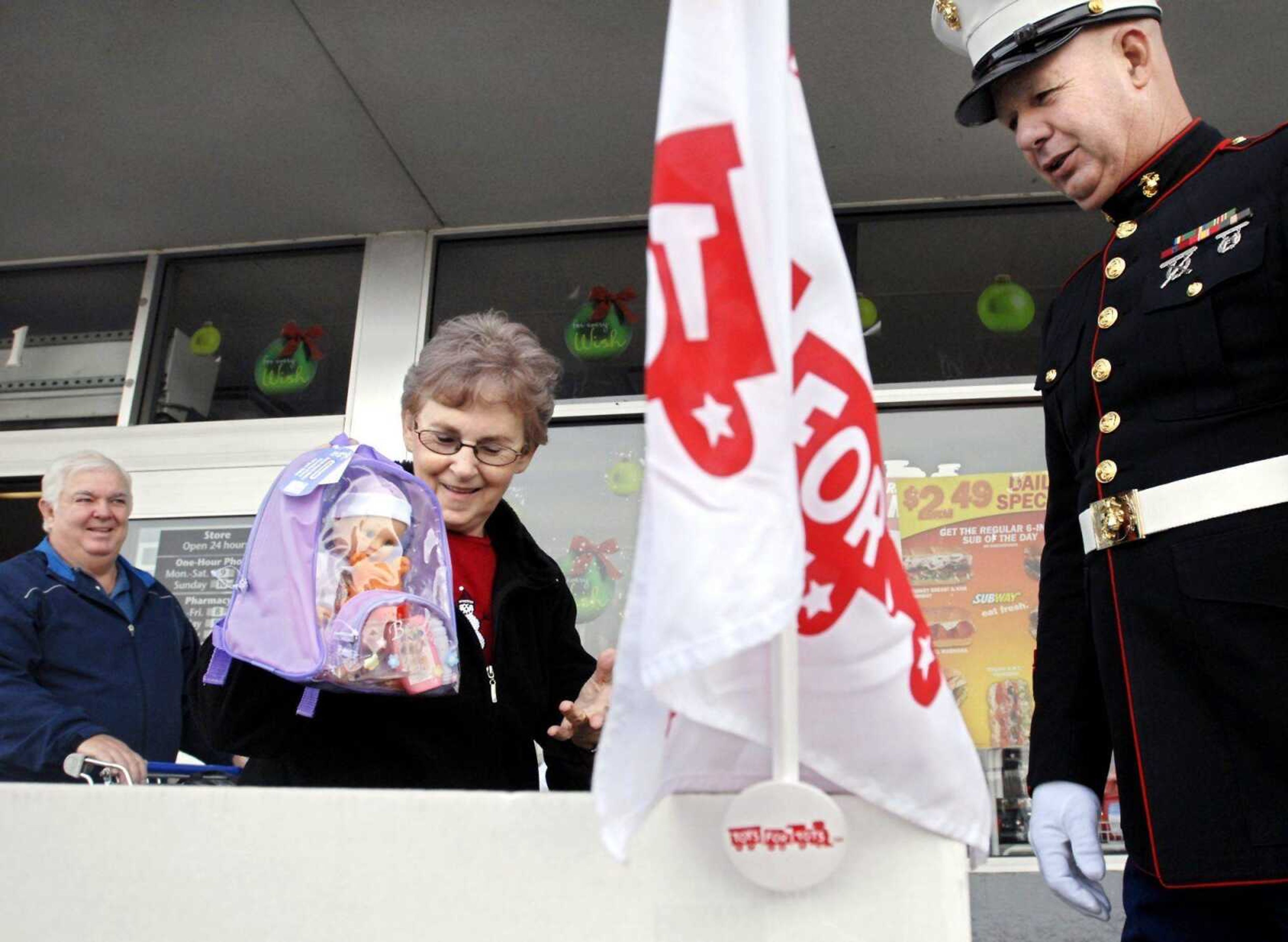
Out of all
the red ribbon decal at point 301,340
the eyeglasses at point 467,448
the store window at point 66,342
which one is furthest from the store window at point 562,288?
the eyeglasses at point 467,448

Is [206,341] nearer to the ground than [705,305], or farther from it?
farther from it

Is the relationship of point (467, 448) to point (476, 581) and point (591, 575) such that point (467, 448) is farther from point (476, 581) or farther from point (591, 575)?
point (591, 575)

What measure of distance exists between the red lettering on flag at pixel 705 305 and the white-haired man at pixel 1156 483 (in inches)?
30.6

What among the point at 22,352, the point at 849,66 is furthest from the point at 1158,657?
the point at 22,352

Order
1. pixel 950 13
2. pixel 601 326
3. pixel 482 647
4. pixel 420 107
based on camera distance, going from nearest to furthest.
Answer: pixel 482 647 → pixel 950 13 → pixel 420 107 → pixel 601 326

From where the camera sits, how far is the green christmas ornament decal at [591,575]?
14.4 feet

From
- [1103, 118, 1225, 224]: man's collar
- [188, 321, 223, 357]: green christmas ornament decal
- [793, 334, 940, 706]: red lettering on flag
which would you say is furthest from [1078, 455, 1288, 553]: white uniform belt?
[188, 321, 223, 357]: green christmas ornament decal

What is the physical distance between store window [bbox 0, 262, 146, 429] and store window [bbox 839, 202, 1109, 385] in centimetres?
296

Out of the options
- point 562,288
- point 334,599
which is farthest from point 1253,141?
point 562,288

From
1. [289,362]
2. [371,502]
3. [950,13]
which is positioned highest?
[289,362]

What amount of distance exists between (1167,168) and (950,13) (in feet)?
1.62

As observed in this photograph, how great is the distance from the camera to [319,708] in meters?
1.67

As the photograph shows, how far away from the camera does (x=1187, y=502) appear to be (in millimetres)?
1525

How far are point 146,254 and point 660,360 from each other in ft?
15.6
